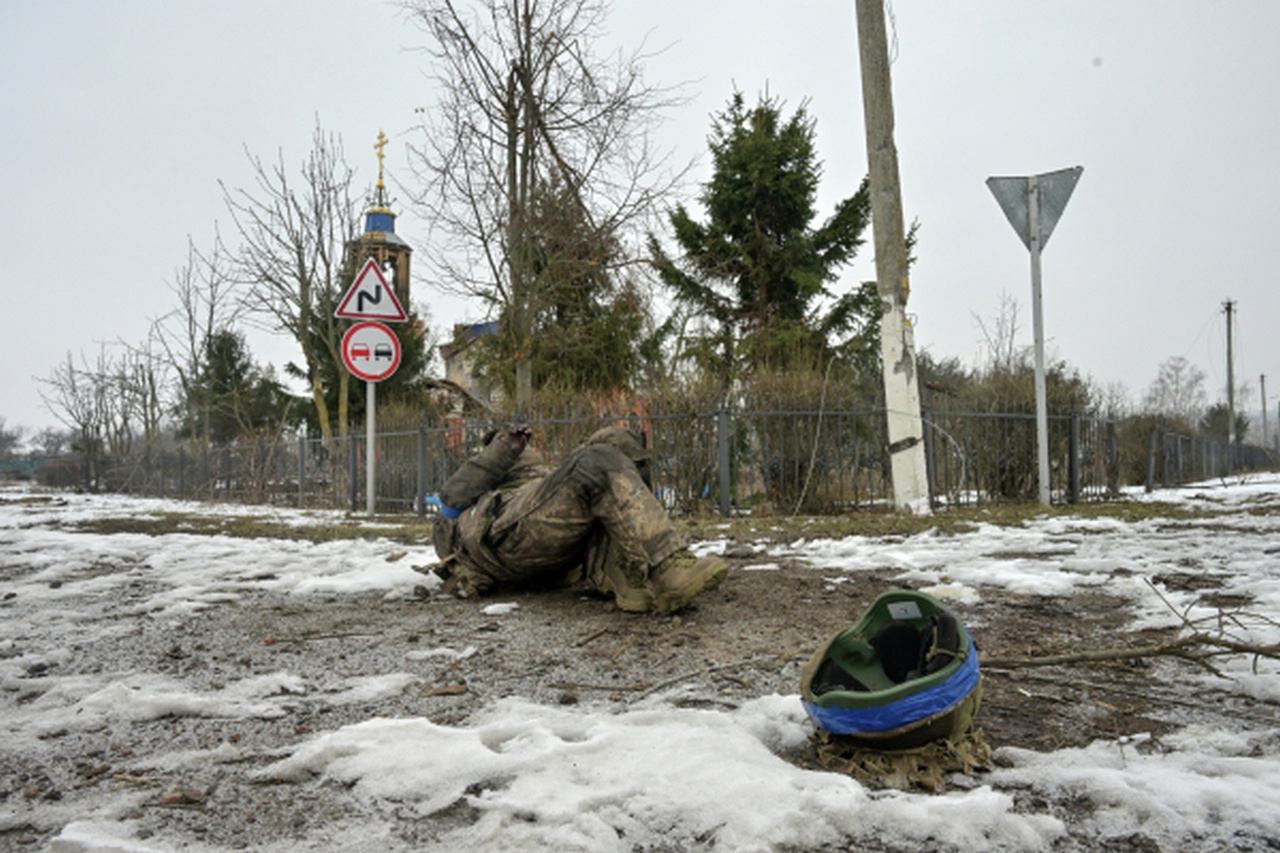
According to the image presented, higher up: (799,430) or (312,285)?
(312,285)

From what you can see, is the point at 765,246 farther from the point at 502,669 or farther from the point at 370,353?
the point at 502,669

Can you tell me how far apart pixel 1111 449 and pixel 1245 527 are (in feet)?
19.7

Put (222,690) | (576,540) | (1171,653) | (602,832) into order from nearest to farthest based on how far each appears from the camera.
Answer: (602,832), (1171,653), (222,690), (576,540)

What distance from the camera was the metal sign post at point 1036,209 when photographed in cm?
796

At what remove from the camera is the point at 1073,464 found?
9898 millimetres

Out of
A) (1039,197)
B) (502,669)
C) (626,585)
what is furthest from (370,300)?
(1039,197)

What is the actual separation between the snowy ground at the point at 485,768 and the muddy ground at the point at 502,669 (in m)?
0.01

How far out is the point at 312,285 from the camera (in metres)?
20.5

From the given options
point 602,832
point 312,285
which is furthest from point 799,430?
point 312,285

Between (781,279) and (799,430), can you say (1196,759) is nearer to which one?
(799,430)

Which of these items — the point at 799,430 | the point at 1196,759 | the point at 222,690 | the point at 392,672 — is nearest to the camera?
the point at 1196,759

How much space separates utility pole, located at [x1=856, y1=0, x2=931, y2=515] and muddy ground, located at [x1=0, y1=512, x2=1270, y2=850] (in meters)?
4.06

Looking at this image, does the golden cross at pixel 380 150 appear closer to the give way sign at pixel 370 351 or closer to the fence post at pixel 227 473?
the fence post at pixel 227 473

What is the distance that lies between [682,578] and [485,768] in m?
1.43
